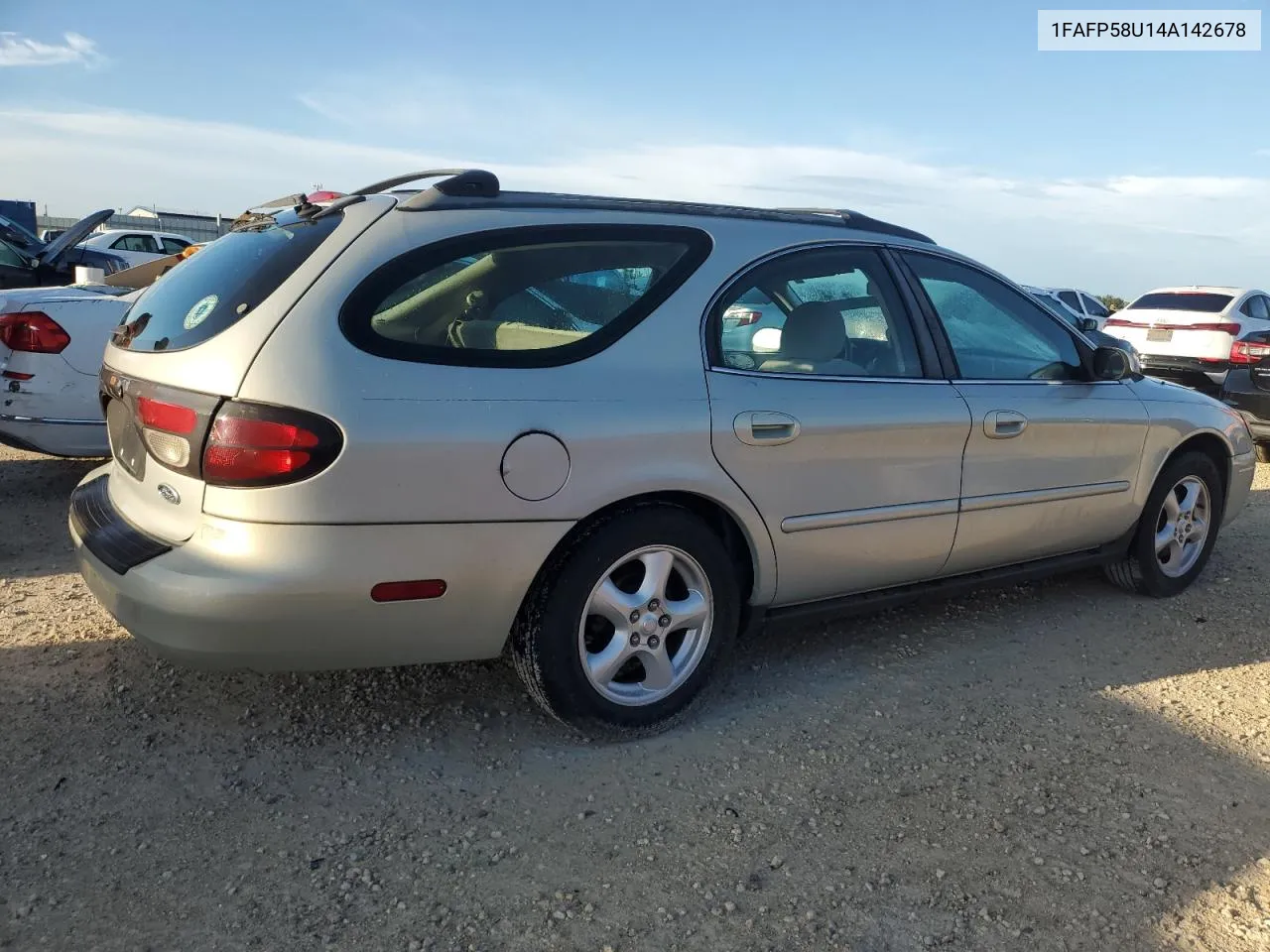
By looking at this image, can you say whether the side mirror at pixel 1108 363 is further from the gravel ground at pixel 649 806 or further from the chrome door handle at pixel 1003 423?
the gravel ground at pixel 649 806

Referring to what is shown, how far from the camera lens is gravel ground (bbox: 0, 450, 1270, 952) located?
2305 millimetres

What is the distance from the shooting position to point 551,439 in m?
2.77

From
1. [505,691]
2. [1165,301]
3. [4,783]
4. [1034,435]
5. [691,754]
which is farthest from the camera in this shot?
[1165,301]

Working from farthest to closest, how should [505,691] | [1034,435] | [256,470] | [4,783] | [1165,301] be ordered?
[1165,301] → [1034,435] → [505,691] → [4,783] → [256,470]

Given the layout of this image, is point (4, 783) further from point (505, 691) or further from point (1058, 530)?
point (1058, 530)

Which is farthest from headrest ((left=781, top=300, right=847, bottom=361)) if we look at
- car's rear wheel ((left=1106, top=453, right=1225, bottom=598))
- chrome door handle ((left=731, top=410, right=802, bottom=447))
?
car's rear wheel ((left=1106, top=453, right=1225, bottom=598))

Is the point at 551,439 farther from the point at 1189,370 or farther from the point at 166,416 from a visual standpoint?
the point at 1189,370

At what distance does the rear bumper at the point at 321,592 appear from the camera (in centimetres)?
255

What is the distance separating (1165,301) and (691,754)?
13741mm

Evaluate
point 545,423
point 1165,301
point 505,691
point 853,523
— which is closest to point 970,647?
point 853,523

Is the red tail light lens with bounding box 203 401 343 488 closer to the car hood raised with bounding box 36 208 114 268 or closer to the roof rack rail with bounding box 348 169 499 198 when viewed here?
the roof rack rail with bounding box 348 169 499 198

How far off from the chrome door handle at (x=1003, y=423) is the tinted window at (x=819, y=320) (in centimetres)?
34

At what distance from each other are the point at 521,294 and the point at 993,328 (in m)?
2.04

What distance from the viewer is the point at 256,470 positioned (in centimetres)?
253
